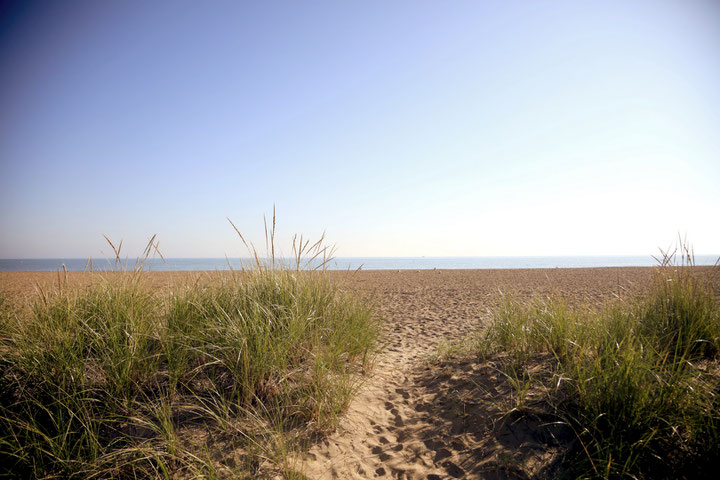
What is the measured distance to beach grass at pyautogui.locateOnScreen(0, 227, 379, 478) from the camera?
2.18m

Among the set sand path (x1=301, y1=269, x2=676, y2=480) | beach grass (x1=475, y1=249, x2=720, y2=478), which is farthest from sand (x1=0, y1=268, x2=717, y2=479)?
beach grass (x1=475, y1=249, x2=720, y2=478)

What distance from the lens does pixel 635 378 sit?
2.22 metres

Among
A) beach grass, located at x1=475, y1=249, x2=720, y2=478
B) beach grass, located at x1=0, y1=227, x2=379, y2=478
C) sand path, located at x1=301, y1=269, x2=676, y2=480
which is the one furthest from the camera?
sand path, located at x1=301, y1=269, x2=676, y2=480

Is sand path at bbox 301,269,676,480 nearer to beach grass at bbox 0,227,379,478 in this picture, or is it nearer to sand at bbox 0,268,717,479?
sand at bbox 0,268,717,479

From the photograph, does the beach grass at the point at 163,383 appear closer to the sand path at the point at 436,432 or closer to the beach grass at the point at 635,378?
the sand path at the point at 436,432

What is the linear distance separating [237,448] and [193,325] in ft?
4.33

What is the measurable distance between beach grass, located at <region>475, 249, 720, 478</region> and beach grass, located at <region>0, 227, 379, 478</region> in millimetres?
2029

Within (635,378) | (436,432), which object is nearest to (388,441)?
(436,432)

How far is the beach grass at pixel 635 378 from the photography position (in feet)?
6.48

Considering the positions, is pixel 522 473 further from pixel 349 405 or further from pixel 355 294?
pixel 355 294

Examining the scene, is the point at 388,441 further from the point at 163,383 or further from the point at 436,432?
the point at 163,383

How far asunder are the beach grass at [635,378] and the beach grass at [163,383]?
2.03 meters

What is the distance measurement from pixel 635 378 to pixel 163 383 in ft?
13.1

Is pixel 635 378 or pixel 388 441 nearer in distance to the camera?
pixel 635 378
